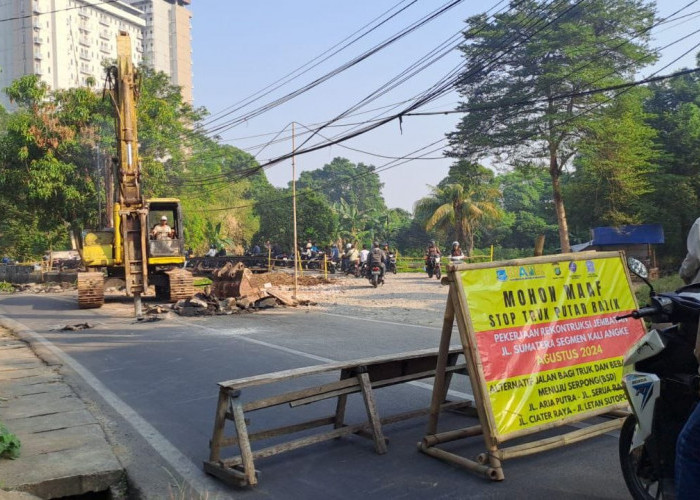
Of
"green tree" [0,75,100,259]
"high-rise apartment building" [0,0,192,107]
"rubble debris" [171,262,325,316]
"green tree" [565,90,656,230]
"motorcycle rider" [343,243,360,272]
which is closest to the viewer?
"rubble debris" [171,262,325,316]

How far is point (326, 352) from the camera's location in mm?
9688

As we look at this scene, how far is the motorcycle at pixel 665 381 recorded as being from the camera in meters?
3.35

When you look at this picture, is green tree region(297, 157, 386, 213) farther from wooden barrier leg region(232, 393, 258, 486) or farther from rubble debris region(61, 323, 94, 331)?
wooden barrier leg region(232, 393, 258, 486)

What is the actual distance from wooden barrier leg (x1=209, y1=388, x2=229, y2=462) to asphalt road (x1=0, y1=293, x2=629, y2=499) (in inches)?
6.5

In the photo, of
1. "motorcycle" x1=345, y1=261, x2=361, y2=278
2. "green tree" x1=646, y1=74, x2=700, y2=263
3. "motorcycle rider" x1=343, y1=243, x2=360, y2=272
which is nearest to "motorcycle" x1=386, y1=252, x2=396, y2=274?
"motorcycle rider" x1=343, y1=243, x2=360, y2=272

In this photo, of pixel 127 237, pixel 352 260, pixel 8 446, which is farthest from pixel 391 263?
pixel 8 446

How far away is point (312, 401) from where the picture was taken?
477 centimetres

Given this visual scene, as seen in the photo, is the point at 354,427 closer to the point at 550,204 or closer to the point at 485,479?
the point at 485,479

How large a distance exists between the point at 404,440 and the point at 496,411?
3.89 feet

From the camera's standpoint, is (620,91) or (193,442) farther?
(620,91)

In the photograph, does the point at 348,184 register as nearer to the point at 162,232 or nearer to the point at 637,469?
the point at 162,232

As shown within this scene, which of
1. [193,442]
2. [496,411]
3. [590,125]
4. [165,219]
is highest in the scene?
[590,125]

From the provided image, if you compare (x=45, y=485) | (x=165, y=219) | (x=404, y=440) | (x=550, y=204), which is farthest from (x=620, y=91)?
(x=45, y=485)

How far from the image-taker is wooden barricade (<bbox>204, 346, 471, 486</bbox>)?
438 centimetres
